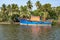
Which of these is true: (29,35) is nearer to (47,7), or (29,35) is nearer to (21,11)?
(21,11)

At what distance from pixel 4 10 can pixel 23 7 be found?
11.6m

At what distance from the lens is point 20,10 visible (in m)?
99.6

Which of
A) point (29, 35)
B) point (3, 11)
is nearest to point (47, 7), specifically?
point (3, 11)

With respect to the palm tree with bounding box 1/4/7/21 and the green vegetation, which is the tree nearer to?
the green vegetation

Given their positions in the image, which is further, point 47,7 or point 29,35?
point 47,7

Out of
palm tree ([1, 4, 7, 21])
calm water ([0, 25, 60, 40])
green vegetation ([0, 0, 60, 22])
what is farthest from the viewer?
palm tree ([1, 4, 7, 21])

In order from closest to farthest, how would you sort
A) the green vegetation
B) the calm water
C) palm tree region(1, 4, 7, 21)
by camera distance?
the calm water < the green vegetation < palm tree region(1, 4, 7, 21)

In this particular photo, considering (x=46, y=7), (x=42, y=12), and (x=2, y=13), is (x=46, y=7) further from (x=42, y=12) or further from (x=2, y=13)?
(x=2, y=13)

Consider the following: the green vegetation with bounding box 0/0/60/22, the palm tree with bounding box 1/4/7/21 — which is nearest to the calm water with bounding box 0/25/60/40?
the green vegetation with bounding box 0/0/60/22

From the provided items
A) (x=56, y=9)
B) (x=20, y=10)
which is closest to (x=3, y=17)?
(x=20, y=10)

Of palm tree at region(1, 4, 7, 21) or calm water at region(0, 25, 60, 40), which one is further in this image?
palm tree at region(1, 4, 7, 21)

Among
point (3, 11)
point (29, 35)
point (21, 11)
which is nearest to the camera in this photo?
point (29, 35)

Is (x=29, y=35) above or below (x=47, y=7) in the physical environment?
below

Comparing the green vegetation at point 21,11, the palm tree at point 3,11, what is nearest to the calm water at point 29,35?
the green vegetation at point 21,11
